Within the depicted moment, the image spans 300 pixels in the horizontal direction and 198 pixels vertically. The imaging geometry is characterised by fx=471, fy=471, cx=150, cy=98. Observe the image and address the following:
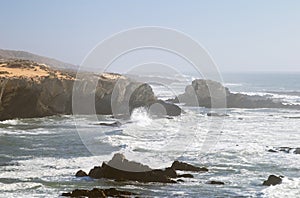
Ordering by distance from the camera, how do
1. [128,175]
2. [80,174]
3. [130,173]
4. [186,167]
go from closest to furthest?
[128,175], [130,173], [80,174], [186,167]

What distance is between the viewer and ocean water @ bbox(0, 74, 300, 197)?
2059 cm

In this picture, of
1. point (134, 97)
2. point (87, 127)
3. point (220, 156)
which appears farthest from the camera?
point (134, 97)

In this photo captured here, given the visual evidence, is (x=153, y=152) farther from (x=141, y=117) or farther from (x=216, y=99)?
(x=216, y=99)

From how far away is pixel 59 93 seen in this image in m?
51.4

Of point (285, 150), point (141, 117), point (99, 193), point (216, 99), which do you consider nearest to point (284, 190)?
point (99, 193)

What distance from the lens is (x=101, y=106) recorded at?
5656cm

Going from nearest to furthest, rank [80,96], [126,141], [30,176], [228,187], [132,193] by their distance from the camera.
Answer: [132,193], [228,187], [30,176], [126,141], [80,96]

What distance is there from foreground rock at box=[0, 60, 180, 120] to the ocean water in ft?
6.81

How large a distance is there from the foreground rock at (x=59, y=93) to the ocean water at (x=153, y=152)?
6.81 feet

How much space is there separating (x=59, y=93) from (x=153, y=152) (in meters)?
23.8

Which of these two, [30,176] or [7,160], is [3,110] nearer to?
[7,160]

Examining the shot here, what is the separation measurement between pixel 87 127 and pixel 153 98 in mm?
18551

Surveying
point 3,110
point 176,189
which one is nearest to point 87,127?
point 3,110

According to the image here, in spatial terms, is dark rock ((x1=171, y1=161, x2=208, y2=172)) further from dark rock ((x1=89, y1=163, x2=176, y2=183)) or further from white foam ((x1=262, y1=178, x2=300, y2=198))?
white foam ((x1=262, y1=178, x2=300, y2=198))
